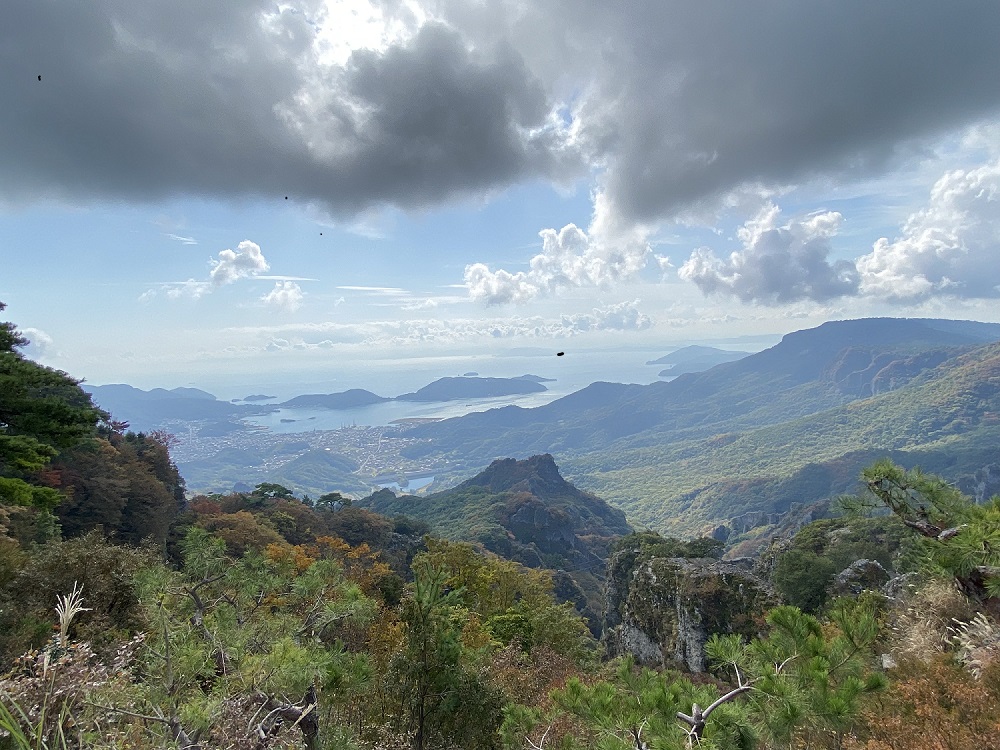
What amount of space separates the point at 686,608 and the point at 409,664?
68.1ft

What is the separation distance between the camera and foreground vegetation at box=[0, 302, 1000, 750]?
385 cm

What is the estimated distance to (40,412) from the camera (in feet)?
32.3

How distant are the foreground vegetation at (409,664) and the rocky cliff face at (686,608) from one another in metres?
12.6

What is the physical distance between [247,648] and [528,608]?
16.1 metres

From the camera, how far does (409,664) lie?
6.82 meters

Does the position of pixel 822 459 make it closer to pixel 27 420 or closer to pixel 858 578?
pixel 858 578

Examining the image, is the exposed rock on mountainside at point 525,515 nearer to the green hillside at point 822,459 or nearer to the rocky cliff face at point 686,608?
the green hillside at point 822,459

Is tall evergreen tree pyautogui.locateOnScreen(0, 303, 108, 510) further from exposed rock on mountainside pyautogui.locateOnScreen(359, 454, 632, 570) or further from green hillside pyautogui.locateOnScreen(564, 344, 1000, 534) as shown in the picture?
green hillside pyautogui.locateOnScreen(564, 344, 1000, 534)

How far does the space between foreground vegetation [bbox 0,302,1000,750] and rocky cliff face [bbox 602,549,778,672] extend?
12578 millimetres

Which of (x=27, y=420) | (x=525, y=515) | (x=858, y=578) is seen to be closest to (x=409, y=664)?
(x=27, y=420)

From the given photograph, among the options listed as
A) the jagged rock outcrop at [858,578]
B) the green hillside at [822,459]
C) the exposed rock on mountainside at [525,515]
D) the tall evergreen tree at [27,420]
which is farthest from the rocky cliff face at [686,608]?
the green hillside at [822,459]

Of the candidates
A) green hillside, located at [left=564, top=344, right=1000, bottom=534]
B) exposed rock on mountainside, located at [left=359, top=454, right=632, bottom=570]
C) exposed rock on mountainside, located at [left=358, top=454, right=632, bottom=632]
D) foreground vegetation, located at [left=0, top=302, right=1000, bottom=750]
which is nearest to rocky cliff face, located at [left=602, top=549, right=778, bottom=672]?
foreground vegetation, located at [left=0, top=302, right=1000, bottom=750]

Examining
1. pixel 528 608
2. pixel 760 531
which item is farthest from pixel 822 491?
pixel 528 608

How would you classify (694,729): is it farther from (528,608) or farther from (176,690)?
(528,608)
